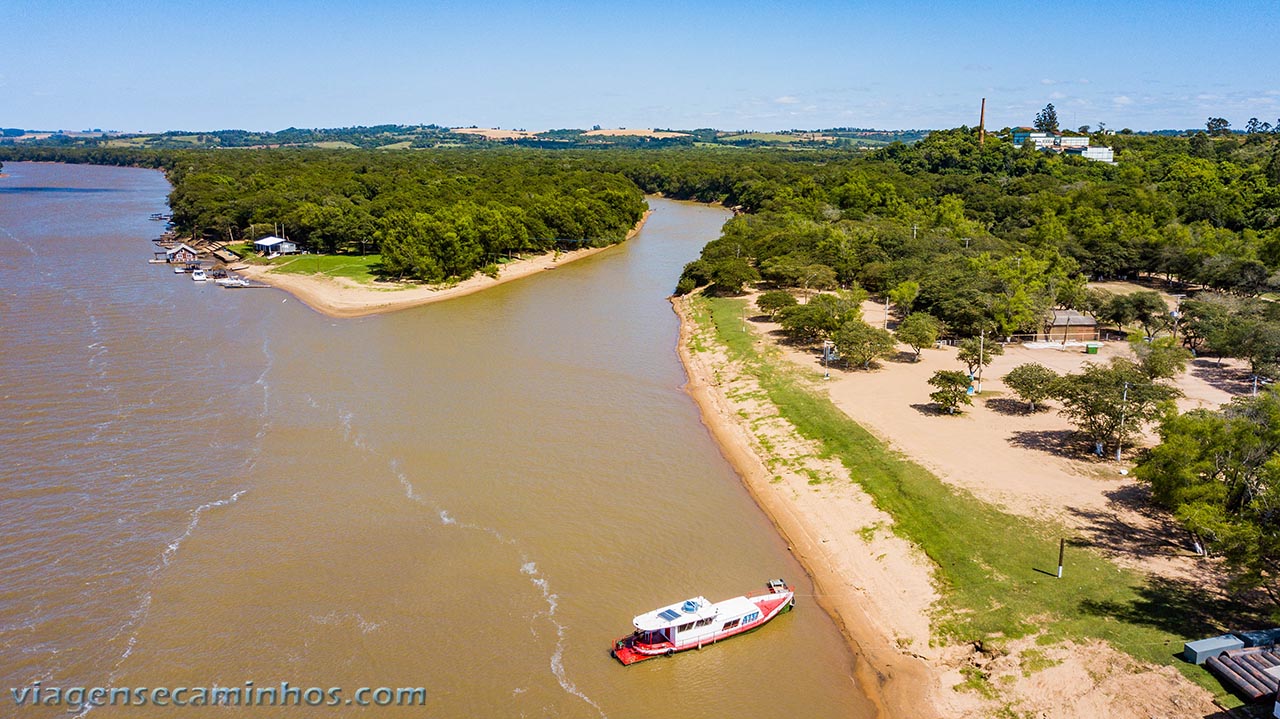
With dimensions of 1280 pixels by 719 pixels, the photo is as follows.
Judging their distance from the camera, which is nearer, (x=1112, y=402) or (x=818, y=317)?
(x=1112, y=402)

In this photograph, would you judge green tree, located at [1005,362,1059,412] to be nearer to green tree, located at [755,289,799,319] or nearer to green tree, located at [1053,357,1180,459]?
green tree, located at [1053,357,1180,459]

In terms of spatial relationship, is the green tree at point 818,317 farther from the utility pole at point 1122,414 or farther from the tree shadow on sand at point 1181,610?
the tree shadow on sand at point 1181,610

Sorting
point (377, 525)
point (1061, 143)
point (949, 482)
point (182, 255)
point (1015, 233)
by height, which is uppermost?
point (1061, 143)

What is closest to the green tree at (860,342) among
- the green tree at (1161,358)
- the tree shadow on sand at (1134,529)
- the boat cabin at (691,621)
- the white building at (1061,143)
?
the green tree at (1161,358)

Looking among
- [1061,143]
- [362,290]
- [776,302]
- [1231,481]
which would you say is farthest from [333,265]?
[1061,143]

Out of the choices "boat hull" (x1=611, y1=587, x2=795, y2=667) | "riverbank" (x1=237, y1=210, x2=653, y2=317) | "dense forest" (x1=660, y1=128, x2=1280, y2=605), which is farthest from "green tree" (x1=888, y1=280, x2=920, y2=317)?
"riverbank" (x1=237, y1=210, x2=653, y2=317)

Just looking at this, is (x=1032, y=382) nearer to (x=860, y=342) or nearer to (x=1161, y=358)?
(x=1161, y=358)
